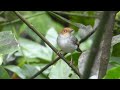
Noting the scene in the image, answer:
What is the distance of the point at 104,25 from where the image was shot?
0.41m

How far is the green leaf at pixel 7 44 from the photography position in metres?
0.76

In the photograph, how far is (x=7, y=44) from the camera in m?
0.77

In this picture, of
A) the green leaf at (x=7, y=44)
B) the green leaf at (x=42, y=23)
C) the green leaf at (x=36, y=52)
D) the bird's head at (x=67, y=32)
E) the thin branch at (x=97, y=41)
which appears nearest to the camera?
the thin branch at (x=97, y=41)

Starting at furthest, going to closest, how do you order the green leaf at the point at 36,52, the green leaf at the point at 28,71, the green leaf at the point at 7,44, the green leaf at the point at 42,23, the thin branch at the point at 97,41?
the green leaf at the point at 42,23 → the green leaf at the point at 36,52 → the green leaf at the point at 28,71 → the green leaf at the point at 7,44 → the thin branch at the point at 97,41

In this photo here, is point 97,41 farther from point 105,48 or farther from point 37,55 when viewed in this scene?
point 37,55

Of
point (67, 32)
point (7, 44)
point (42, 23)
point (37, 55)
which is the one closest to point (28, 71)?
point (37, 55)

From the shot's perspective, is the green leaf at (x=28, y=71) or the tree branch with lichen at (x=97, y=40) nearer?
the tree branch with lichen at (x=97, y=40)

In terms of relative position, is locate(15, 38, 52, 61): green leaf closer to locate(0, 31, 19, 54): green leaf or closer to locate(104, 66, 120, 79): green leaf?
locate(0, 31, 19, 54): green leaf

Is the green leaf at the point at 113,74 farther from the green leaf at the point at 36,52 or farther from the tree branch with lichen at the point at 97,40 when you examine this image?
the green leaf at the point at 36,52

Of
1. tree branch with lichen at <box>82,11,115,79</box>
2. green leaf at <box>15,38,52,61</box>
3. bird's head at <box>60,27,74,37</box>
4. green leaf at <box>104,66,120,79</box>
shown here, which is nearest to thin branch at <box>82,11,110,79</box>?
tree branch with lichen at <box>82,11,115,79</box>

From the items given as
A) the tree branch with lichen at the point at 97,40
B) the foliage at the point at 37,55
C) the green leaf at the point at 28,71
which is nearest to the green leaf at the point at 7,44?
the foliage at the point at 37,55
